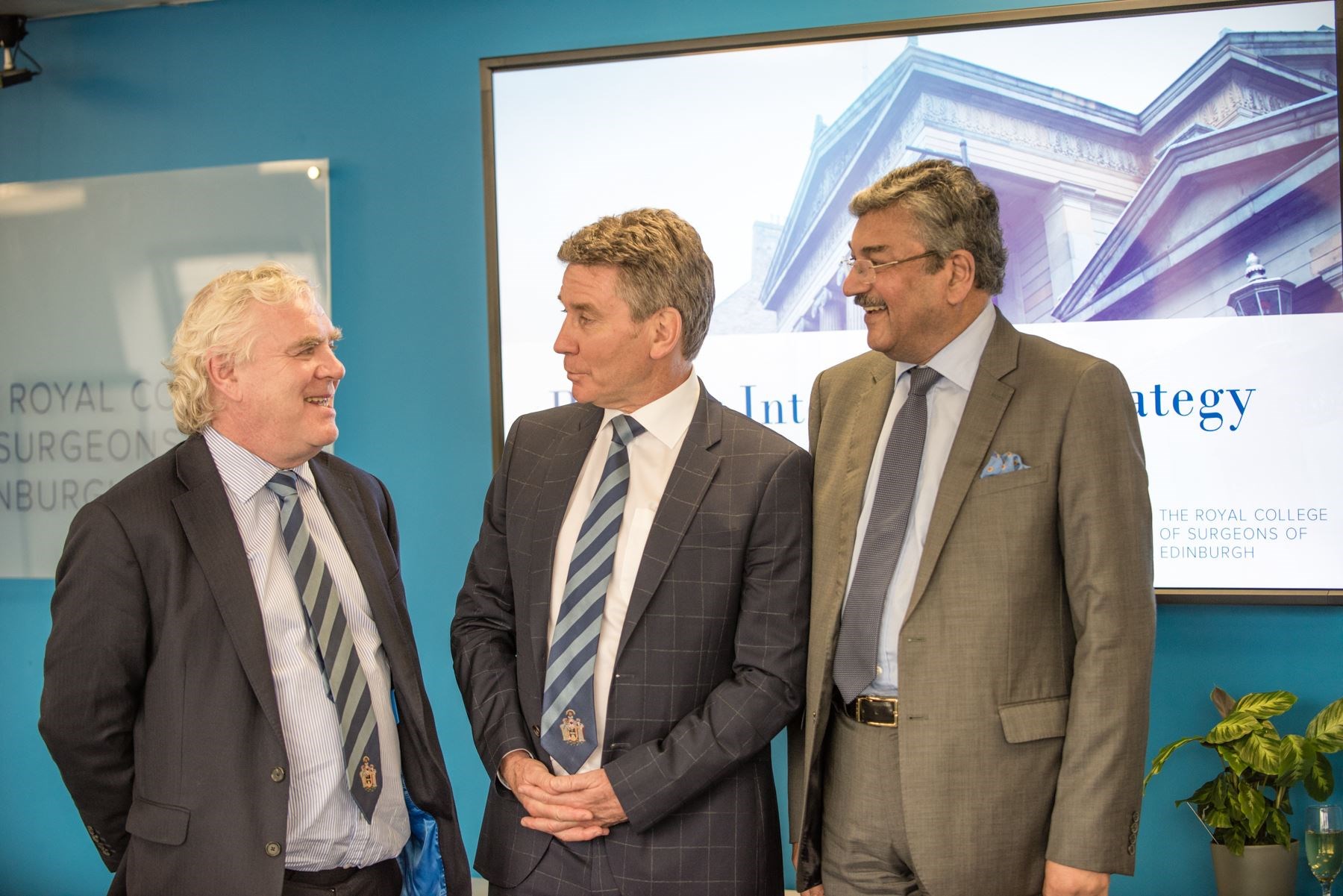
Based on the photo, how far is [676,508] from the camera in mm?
2104

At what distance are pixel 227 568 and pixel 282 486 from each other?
0.21m

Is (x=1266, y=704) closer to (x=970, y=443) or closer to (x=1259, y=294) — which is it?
(x=1259, y=294)

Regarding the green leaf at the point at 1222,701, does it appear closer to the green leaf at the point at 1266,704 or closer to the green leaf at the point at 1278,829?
the green leaf at the point at 1266,704

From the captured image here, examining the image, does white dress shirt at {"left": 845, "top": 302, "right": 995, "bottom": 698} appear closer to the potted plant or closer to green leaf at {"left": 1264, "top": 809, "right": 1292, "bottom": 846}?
the potted plant

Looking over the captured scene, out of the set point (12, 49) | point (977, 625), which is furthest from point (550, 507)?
point (12, 49)

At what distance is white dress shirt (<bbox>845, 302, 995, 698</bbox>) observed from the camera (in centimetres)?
210

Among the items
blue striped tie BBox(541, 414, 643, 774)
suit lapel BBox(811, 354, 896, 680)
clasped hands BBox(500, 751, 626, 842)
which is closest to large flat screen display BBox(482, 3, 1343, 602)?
suit lapel BBox(811, 354, 896, 680)

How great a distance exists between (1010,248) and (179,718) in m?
2.71

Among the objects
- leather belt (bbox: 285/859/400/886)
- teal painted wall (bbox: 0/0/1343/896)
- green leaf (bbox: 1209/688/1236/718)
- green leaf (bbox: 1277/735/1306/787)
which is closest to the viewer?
leather belt (bbox: 285/859/400/886)

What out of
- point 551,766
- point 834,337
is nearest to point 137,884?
point 551,766

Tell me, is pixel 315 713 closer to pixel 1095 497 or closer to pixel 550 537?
pixel 550 537

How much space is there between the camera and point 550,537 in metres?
2.18

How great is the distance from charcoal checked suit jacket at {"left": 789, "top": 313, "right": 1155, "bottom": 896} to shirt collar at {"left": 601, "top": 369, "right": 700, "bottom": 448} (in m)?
0.48

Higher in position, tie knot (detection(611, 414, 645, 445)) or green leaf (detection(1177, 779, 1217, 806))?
tie knot (detection(611, 414, 645, 445))
